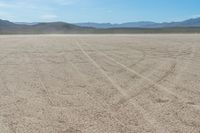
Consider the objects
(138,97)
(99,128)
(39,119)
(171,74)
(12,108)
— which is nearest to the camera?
(99,128)

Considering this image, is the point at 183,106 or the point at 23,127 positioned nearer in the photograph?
the point at 23,127

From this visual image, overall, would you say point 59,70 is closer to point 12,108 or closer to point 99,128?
point 12,108

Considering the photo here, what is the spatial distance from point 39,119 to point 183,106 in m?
2.48

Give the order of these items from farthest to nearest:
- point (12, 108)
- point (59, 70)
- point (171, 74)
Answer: point (59, 70), point (171, 74), point (12, 108)

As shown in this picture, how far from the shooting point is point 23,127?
18.7 ft

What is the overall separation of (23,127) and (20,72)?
6343 millimetres

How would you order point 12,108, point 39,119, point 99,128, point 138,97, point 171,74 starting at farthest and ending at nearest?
point 171,74
point 138,97
point 12,108
point 39,119
point 99,128

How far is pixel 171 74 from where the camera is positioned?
11.2 metres

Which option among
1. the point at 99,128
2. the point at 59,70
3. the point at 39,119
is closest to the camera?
the point at 99,128

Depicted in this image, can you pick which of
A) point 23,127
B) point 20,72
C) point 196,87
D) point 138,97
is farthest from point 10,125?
point 20,72

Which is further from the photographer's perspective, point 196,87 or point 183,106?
point 196,87

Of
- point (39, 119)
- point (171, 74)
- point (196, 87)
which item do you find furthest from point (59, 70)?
point (39, 119)

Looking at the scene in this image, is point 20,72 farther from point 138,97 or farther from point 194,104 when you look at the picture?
point 194,104

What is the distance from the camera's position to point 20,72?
11891 mm
